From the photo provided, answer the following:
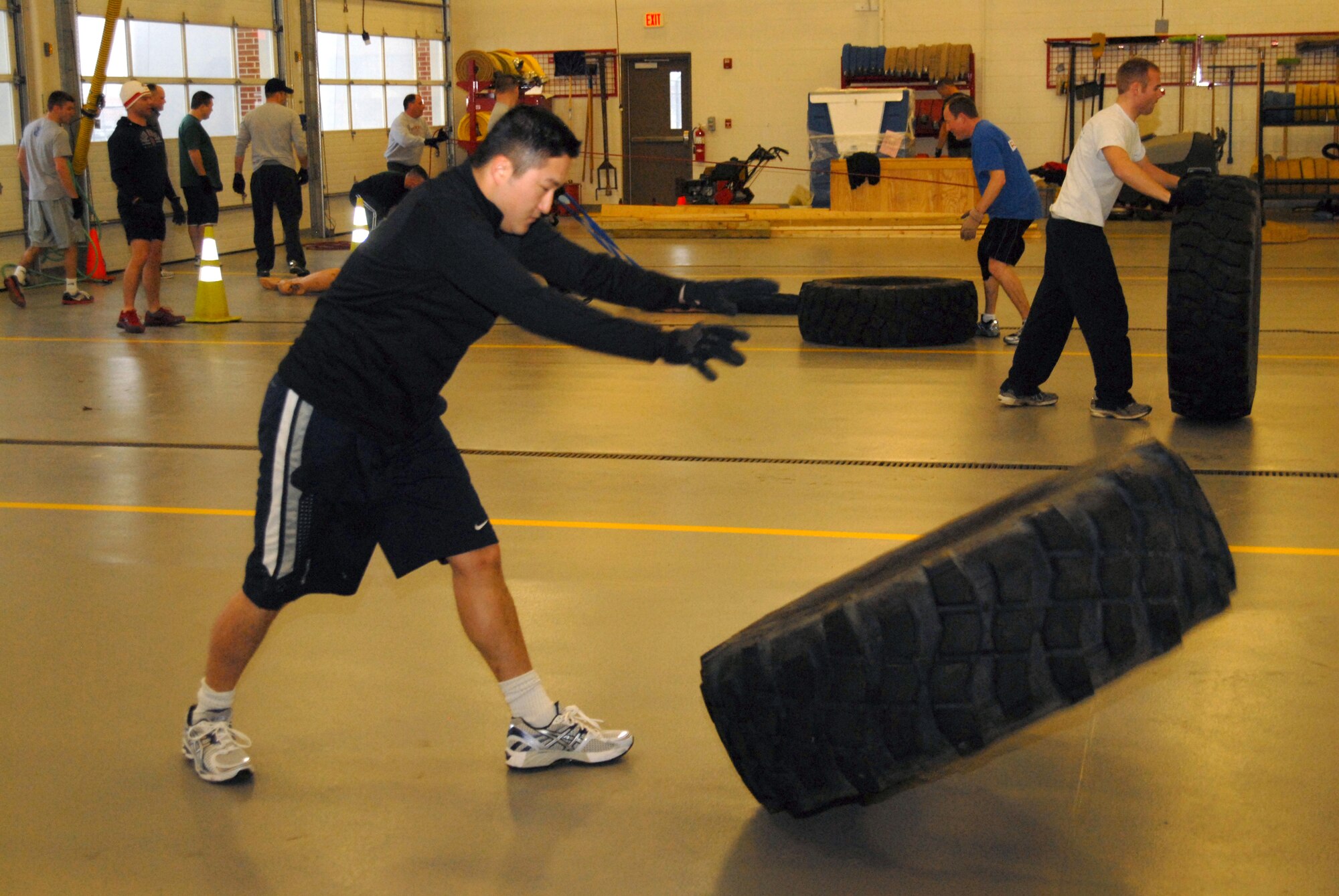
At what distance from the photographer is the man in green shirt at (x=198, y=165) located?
12.4m

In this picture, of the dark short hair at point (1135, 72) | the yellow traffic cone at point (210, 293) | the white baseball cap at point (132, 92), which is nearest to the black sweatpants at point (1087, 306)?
the dark short hair at point (1135, 72)

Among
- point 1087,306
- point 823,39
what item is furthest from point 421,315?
point 823,39

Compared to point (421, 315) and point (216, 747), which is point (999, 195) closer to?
point (421, 315)

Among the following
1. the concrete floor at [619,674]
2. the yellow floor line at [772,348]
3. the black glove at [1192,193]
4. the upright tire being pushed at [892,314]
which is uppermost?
the black glove at [1192,193]

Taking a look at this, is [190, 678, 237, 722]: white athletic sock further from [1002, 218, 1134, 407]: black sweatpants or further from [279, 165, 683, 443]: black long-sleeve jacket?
[1002, 218, 1134, 407]: black sweatpants

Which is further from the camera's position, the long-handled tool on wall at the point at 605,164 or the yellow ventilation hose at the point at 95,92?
the long-handled tool on wall at the point at 605,164

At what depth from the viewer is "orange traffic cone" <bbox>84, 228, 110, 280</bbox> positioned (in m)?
13.1

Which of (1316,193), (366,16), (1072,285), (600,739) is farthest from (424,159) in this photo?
(600,739)

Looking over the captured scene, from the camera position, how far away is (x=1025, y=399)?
7.09 metres

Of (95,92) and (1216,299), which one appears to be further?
(95,92)

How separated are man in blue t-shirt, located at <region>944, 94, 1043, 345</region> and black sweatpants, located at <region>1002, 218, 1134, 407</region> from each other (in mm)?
1540

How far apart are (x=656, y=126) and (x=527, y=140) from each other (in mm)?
19514

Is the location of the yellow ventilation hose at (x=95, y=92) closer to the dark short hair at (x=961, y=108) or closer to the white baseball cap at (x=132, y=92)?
the white baseball cap at (x=132, y=92)

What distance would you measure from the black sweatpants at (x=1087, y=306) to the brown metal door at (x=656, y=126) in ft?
49.4
